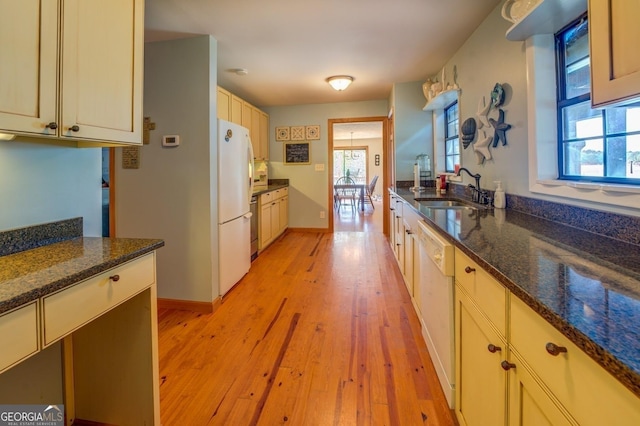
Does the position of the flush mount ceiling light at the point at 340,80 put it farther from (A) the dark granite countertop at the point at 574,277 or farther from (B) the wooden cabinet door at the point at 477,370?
(B) the wooden cabinet door at the point at 477,370

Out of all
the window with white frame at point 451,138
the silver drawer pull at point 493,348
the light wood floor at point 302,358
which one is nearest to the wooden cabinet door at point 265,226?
the light wood floor at point 302,358

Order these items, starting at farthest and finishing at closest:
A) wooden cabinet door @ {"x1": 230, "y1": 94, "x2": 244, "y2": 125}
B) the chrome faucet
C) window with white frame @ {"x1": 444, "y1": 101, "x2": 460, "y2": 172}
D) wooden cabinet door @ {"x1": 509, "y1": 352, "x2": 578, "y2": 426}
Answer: wooden cabinet door @ {"x1": 230, "y1": 94, "x2": 244, "y2": 125}
window with white frame @ {"x1": 444, "y1": 101, "x2": 460, "y2": 172}
the chrome faucet
wooden cabinet door @ {"x1": 509, "y1": 352, "x2": 578, "y2": 426}

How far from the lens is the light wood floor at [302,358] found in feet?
4.80

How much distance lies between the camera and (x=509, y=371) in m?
0.86

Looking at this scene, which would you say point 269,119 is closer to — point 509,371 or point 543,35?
point 543,35

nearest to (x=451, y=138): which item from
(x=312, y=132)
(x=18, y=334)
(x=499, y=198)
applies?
(x=499, y=198)

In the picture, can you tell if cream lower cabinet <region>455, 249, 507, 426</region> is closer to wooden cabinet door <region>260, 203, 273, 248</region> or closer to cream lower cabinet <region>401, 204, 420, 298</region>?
cream lower cabinet <region>401, 204, 420, 298</region>

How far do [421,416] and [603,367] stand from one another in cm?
116

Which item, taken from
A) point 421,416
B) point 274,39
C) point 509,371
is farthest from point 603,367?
point 274,39

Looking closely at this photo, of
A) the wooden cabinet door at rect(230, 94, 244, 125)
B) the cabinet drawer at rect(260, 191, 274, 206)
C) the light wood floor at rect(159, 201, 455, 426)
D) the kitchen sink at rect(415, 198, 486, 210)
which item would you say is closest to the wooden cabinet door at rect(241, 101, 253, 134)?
the wooden cabinet door at rect(230, 94, 244, 125)

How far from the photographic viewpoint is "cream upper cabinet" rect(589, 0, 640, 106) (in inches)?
33.3

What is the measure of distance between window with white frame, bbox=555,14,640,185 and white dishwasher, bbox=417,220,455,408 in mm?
771

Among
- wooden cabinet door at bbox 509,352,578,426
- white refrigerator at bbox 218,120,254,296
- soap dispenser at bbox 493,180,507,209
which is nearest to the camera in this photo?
wooden cabinet door at bbox 509,352,578,426

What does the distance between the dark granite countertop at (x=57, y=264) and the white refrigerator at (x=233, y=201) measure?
4.59 feet
